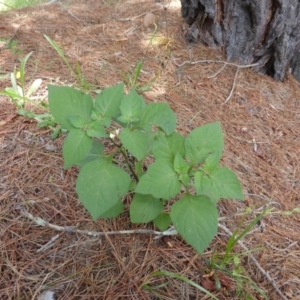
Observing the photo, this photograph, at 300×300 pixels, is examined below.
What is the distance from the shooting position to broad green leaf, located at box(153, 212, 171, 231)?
52.5 inches

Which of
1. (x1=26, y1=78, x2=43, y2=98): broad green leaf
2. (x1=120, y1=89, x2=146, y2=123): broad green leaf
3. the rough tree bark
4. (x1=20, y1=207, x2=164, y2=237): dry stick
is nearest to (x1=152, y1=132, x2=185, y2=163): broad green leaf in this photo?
(x1=120, y1=89, x2=146, y2=123): broad green leaf

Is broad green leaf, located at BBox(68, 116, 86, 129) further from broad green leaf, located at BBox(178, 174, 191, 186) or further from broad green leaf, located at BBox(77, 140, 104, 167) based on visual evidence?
broad green leaf, located at BBox(178, 174, 191, 186)

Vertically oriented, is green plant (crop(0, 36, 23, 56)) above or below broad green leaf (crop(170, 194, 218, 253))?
below

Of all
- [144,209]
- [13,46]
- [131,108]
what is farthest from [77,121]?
[13,46]

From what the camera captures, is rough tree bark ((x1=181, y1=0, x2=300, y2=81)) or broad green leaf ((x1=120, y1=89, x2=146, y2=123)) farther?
rough tree bark ((x1=181, y1=0, x2=300, y2=81))

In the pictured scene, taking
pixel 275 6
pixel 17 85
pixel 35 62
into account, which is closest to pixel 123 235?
pixel 17 85

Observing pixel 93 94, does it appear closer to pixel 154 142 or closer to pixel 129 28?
pixel 154 142

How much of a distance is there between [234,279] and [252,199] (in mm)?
500

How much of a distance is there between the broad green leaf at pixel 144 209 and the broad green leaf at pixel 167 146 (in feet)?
0.58

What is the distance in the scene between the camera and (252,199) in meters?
1.69

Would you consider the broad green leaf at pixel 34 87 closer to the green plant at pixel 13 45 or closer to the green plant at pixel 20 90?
the green plant at pixel 20 90

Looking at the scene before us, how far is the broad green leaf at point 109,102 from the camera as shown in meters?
1.31

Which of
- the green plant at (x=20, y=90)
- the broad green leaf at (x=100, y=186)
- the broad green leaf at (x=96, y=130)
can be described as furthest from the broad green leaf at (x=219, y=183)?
the green plant at (x=20, y=90)

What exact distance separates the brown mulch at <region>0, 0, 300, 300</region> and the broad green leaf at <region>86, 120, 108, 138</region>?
416 millimetres
